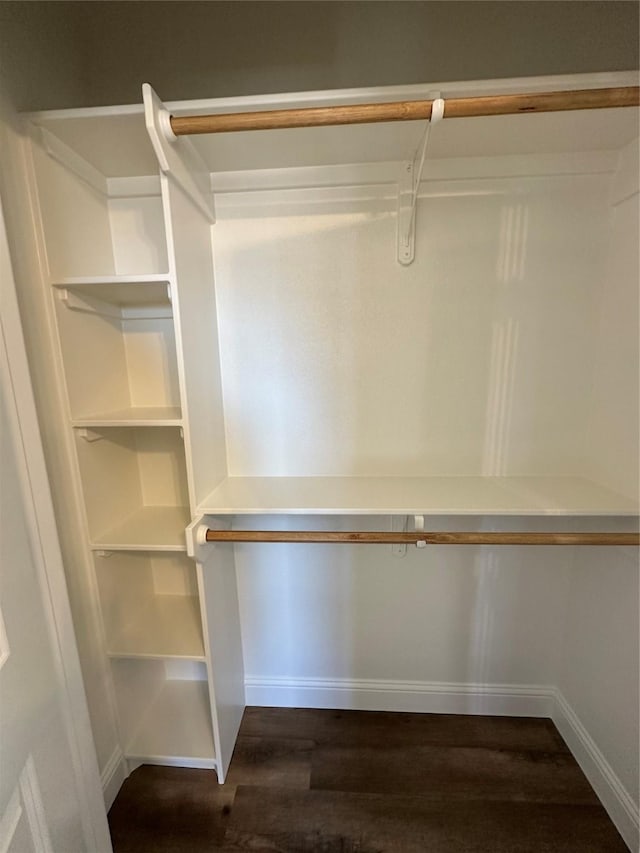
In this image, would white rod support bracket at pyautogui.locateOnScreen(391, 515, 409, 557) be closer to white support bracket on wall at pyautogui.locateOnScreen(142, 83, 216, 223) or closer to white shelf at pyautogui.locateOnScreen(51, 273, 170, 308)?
white shelf at pyautogui.locateOnScreen(51, 273, 170, 308)

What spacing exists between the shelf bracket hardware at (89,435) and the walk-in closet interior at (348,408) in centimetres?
1

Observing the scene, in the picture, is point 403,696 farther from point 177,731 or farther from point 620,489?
point 620,489

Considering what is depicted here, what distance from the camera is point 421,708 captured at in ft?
5.50

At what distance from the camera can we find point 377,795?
4.48ft

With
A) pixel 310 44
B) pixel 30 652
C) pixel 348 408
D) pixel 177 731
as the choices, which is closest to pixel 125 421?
pixel 30 652

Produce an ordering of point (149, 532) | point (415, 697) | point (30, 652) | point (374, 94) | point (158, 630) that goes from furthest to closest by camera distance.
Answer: point (415, 697), point (158, 630), point (149, 532), point (374, 94), point (30, 652)

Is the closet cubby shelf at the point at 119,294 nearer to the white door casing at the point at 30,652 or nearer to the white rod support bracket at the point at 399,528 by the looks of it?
the white door casing at the point at 30,652

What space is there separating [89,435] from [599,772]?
211 centimetres

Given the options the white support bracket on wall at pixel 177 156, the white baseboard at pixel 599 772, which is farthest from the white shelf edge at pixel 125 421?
the white baseboard at pixel 599 772

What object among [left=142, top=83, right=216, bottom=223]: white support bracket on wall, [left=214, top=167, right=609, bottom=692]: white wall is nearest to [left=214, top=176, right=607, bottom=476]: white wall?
[left=214, top=167, right=609, bottom=692]: white wall

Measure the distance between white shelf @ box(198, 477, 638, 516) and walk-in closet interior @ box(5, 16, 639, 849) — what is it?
0.5 inches

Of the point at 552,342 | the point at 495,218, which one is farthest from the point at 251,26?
the point at 552,342

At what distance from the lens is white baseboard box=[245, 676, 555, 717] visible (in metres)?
1.64

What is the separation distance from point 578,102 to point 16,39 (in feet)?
4.78
